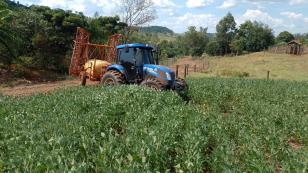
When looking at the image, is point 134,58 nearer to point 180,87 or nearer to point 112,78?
point 112,78

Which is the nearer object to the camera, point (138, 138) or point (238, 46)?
point (138, 138)

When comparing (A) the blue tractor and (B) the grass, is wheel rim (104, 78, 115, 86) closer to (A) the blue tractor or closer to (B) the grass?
(A) the blue tractor

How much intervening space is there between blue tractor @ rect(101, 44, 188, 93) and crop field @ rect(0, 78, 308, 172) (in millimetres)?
1448

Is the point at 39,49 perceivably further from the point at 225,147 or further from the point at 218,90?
the point at 225,147

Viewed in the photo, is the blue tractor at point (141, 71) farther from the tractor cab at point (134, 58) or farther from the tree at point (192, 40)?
the tree at point (192, 40)

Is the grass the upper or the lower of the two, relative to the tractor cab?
lower

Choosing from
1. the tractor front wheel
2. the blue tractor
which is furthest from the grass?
the blue tractor

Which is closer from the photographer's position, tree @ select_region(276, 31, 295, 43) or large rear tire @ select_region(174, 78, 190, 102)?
large rear tire @ select_region(174, 78, 190, 102)

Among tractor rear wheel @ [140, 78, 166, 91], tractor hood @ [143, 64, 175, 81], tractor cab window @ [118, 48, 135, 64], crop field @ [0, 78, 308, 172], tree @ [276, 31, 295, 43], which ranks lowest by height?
crop field @ [0, 78, 308, 172]

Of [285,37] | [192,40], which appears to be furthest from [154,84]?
[285,37]

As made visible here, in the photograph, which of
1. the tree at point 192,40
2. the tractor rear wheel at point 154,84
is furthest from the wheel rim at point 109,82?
the tree at point 192,40

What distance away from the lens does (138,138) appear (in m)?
7.61

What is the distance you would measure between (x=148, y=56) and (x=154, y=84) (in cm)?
144

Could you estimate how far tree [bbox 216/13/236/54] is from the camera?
277 ft
